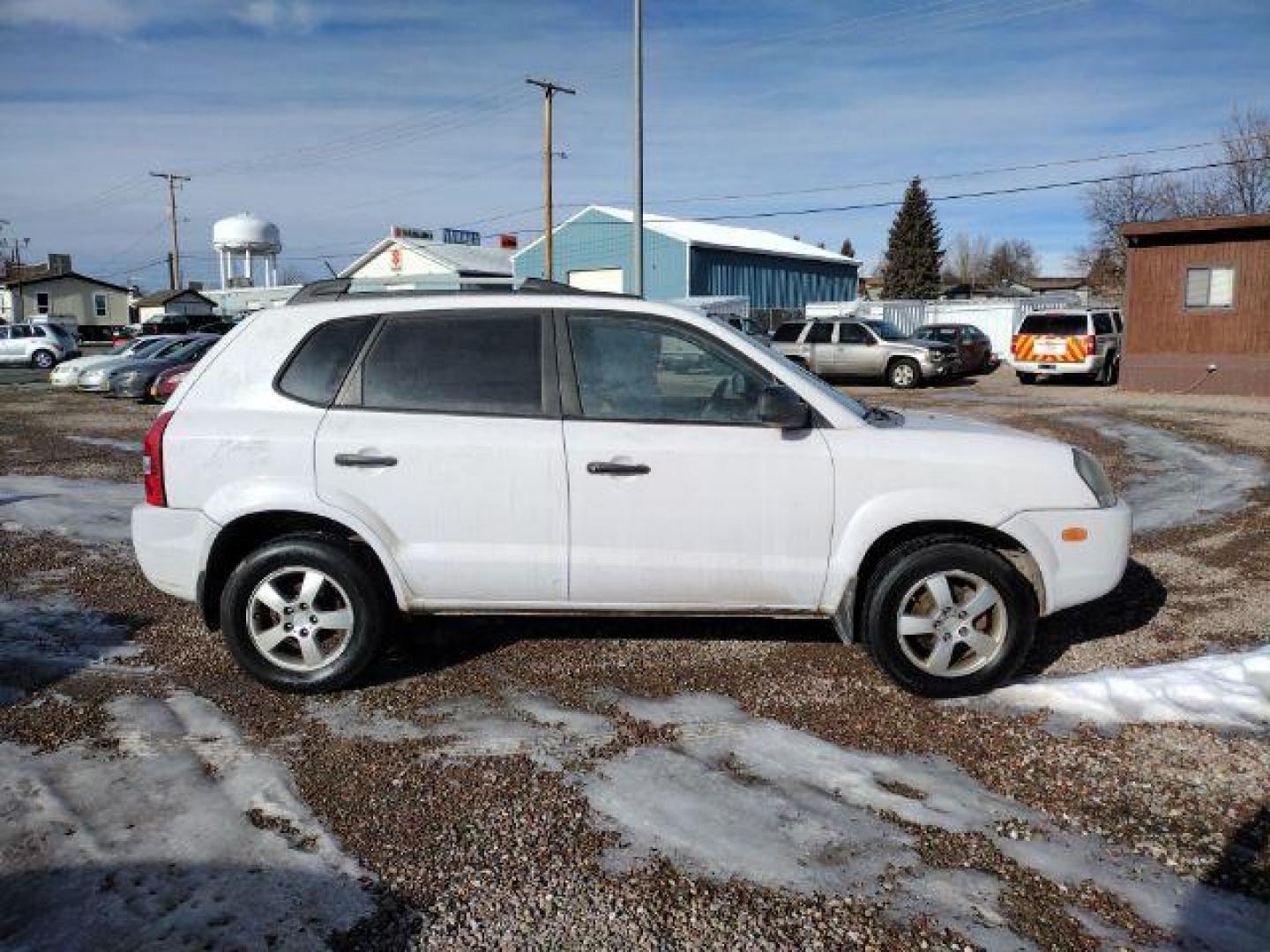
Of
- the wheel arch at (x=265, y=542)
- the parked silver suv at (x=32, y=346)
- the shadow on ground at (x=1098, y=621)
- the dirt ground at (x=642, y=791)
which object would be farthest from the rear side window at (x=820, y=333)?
the parked silver suv at (x=32, y=346)

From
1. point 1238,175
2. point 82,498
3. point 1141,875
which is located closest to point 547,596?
point 1141,875

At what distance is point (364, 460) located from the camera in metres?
4.23

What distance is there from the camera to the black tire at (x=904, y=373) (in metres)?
23.4

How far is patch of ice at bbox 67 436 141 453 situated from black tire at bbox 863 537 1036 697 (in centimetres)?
1168

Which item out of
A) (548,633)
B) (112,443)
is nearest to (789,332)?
(112,443)

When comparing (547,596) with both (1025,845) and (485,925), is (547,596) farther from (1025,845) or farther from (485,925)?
(1025,845)

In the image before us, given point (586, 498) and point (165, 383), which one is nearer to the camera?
point (586, 498)

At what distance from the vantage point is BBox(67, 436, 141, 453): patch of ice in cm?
1336

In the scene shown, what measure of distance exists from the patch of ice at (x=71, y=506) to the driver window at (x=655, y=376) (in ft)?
16.6

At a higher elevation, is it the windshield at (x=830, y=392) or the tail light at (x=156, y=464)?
the windshield at (x=830, y=392)

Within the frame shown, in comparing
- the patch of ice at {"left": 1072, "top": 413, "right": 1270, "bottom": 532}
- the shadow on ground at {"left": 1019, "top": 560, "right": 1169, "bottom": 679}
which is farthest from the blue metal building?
the shadow on ground at {"left": 1019, "top": 560, "right": 1169, "bottom": 679}

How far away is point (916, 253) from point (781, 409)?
66.1 meters

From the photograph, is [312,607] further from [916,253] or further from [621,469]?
[916,253]

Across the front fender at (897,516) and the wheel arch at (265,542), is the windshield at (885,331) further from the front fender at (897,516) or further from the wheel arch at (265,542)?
the wheel arch at (265,542)
